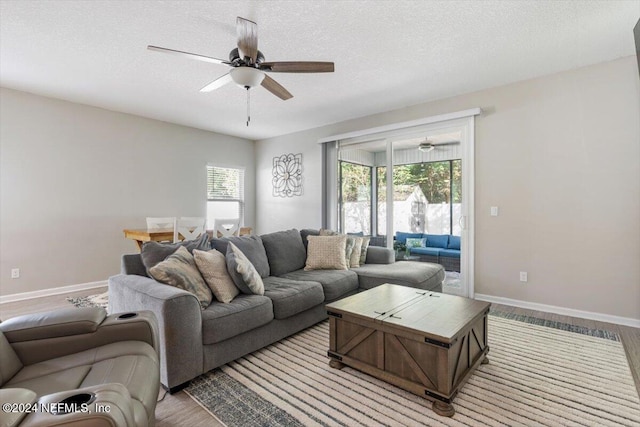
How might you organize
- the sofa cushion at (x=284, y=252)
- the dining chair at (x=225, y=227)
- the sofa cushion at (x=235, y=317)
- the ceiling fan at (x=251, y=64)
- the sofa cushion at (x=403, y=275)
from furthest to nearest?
the dining chair at (x=225, y=227)
the sofa cushion at (x=284, y=252)
the sofa cushion at (x=403, y=275)
the ceiling fan at (x=251, y=64)
the sofa cushion at (x=235, y=317)

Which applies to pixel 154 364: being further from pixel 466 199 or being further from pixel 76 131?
pixel 76 131

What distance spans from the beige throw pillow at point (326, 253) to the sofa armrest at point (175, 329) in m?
1.74

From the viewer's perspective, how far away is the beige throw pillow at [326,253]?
356cm

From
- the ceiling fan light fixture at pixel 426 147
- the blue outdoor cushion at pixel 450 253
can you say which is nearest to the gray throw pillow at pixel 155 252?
the blue outdoor cushion at pixel 450 253

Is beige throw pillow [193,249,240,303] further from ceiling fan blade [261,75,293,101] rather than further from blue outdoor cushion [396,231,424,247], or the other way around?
blue outdoor cushion [396,231,424,247]

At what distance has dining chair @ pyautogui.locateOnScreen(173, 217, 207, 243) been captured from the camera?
12.7 feet

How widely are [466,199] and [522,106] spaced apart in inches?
49.0

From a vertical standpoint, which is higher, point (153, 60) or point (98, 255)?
point (153, 60)

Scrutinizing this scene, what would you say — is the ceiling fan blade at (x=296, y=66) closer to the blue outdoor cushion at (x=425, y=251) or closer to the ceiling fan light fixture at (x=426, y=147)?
the ceiling fan light fixture at (x=426, y=147)

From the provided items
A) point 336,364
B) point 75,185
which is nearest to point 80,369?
point 336,364

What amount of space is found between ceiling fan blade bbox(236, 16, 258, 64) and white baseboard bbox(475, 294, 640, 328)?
375 centimetres

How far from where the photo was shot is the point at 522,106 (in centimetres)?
360

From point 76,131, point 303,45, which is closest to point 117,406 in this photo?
point 303,45

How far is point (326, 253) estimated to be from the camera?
3.62 metres
